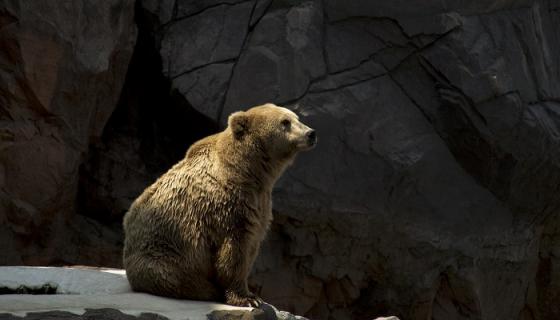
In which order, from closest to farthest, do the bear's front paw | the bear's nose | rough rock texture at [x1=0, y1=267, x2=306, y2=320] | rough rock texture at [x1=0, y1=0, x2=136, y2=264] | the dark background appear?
1. rough rock texture at [x1=0, y1=267, x2=306, y2=320]
2. the bear's front paw
3. the bear's nose
4. rough rock texture at [x1=0, y1=0, x2=136, y2=264]
5. the dark background

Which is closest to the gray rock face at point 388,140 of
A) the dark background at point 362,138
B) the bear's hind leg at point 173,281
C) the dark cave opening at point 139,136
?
the dark background at point 362,138

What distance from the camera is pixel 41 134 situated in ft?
28.7

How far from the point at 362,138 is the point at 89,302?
17.3ft

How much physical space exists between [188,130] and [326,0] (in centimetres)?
221

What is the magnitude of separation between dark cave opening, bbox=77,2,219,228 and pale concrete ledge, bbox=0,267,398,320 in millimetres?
3643

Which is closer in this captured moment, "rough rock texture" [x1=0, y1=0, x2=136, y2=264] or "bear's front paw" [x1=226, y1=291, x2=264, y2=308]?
"bear's front paw" [x1=226, y1=291, x2=264, y2=308]

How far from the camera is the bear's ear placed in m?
5.61

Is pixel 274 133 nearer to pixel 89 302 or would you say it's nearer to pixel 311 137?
pixel 311 137

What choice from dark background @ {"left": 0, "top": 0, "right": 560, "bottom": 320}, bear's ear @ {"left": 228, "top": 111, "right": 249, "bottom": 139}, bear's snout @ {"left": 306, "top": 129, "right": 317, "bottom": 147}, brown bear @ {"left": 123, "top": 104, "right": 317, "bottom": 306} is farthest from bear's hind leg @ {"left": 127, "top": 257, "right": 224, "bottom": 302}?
dark background @ {"left": 0, "top": 0, "right": 560, "bottom": 320}

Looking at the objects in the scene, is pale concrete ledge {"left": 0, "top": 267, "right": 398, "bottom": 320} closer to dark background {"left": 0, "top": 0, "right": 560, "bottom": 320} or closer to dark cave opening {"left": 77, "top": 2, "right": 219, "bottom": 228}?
dark background {"left": 0, "top": 0, "right": 560, "bottom": 320}

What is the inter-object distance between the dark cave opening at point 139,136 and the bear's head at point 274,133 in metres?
3.99

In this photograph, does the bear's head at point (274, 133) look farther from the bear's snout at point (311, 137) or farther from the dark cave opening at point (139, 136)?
the dark cave opening at point (139, 136)

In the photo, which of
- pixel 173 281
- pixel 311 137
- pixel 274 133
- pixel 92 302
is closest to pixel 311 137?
pixel 311 137

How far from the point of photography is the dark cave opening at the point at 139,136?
9836 millimetres
